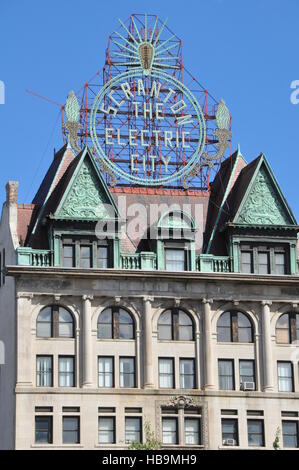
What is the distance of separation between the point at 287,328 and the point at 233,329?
387 centimetres

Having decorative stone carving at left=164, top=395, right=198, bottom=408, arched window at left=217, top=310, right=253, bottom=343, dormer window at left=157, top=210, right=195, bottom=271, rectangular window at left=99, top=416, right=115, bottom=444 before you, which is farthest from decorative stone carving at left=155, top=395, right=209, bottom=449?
dormer window at left=157, top=210, right=195, bottom=271

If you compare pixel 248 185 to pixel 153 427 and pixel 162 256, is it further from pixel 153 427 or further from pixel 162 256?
pixel 153 427

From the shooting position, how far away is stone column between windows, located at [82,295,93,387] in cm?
9131

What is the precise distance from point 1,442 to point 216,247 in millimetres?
19540

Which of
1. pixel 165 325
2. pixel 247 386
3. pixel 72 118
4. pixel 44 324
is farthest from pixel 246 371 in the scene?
pixel 72 118

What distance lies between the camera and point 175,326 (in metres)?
93.9

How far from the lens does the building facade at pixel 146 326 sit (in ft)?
299

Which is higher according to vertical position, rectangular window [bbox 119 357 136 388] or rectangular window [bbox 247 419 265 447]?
rectangular window [bbox 119 357 136 388]

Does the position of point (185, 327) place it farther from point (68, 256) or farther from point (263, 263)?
point (68, 256)

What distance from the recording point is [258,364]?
94.4 meters

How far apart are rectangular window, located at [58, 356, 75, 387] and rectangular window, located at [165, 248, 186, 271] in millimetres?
9294

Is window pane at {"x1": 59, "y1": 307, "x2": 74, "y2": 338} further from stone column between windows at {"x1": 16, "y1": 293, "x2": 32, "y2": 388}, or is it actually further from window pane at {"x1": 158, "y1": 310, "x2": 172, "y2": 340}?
window pane at {"x1": 158, "y1": 310, "x2": 172, "y2": 340}

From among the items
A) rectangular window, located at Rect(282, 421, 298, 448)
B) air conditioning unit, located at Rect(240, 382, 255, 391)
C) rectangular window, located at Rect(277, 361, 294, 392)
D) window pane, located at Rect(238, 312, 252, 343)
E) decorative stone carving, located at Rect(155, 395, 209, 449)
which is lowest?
rectangular window, located at Rect(282, 421, 298, 448)
